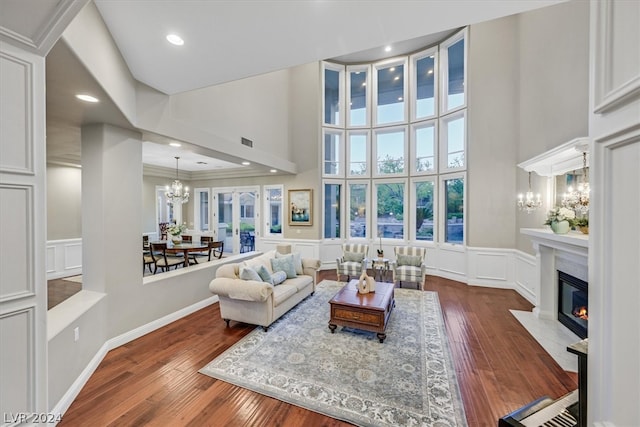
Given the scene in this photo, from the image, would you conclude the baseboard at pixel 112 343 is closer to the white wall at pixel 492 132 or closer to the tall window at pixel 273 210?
the tall window at pixel 273 210

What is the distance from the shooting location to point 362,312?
3361 millimetres

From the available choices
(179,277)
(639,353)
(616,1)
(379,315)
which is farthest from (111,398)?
(616,1)

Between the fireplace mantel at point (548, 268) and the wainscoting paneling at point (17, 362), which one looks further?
the fireplace mantel at point (548, 268)

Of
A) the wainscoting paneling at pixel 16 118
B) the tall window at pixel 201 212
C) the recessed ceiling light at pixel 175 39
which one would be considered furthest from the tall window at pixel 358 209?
the wainscoting paneling at pixel 16 118

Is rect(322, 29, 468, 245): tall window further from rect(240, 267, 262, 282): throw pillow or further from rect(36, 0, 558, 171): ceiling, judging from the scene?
rect(36, 0, 558, 171): ceiling

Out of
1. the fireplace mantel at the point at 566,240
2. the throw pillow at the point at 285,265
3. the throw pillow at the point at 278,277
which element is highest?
the fireplace mantel at the point at 566,240

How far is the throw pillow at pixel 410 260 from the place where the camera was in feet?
18.0

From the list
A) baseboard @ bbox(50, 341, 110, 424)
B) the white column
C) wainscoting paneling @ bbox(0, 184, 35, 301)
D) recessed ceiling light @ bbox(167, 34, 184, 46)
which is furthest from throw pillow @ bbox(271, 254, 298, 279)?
wainscoting paneling @ bbox(0, 184, 35, 301)

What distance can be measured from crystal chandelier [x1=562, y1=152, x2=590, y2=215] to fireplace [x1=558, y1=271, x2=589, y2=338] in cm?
90

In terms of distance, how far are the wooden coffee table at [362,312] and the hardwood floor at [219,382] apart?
88 centimetres

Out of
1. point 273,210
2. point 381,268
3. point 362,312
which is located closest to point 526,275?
point 381,268

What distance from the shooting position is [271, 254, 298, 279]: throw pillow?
456 centimetres

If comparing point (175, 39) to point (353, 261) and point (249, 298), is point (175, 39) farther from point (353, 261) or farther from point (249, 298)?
point (353, 261)

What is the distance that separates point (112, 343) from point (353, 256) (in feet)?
14.7
